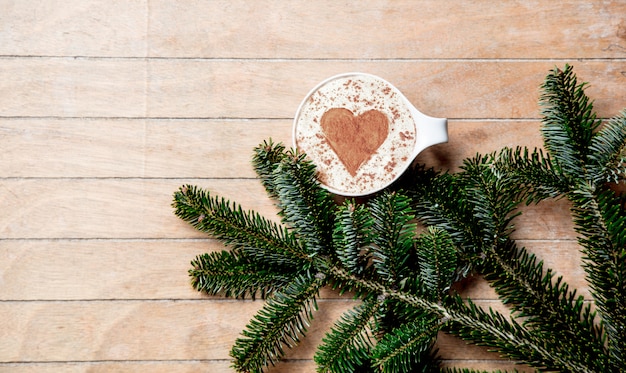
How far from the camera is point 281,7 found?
3.53 ft

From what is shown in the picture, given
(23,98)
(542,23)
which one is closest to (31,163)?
(23,98)

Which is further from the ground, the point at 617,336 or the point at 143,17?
the point at 143,17

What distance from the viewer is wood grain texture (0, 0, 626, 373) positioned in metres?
1.04

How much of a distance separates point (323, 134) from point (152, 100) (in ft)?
1.21

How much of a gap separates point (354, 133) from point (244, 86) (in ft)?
0.89

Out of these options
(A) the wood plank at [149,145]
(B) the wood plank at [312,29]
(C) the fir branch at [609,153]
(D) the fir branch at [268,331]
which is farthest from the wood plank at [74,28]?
(C) the fir branch at [609,153]

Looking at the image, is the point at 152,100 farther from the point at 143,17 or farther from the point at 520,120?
the point at 520,120

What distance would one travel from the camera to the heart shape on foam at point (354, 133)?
3.05ft

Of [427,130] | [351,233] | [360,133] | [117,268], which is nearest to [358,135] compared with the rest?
[360,133]

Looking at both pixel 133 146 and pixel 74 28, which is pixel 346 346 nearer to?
pixel 133 146

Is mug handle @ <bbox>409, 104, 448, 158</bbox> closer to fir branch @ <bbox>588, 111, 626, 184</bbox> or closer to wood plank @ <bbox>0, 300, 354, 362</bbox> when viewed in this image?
fir branch @ <bbox>588, 111, 626, 184</bbox>

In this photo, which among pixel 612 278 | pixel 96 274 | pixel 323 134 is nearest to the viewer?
pixel 612 278

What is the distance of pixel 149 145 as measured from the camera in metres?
1.06

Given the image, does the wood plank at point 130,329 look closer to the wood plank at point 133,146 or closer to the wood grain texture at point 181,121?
the wood grain texture at point 181,121
